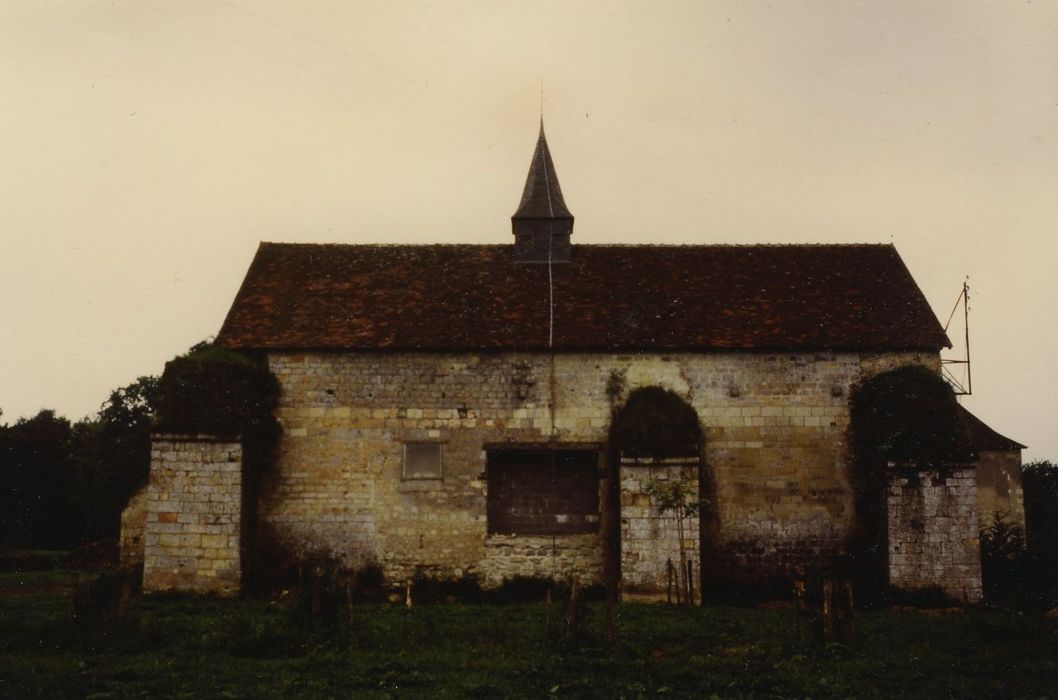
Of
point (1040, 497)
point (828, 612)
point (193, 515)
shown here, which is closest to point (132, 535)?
point (193, 515)

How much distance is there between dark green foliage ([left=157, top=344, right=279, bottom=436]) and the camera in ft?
60.3

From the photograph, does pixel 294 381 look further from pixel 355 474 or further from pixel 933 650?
pixel 933 650

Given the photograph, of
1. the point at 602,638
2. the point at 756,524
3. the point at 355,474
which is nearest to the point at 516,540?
the point at 355,474

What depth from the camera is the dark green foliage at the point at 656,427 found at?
1836 cm

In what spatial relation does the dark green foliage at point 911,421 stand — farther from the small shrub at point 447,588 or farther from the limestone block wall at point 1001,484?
the limestone block wall at point 1001,484

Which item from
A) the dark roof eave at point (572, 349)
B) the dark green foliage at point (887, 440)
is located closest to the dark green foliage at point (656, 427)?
the dark roof eave at point (572, 349)

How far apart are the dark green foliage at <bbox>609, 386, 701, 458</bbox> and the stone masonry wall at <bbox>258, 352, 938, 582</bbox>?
56cm

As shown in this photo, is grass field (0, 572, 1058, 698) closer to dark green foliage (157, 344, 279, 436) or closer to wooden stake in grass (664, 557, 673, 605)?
wooden stake in grass (664, 557, 673, 605)

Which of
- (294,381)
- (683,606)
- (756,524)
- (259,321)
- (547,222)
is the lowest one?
(683,606)

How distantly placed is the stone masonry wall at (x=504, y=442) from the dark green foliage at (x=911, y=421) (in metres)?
0.57

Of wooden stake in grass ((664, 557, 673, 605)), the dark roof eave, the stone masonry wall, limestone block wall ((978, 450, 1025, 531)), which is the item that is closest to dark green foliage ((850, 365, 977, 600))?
the stone masonry wall

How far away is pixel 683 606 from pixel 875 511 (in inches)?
207

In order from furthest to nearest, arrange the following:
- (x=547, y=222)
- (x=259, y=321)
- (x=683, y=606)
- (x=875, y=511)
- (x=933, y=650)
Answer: (x=547, y=222)
(x=259, y=321)
(x=875, y=511)
(x=683, y=606)
(x=933, y=650)

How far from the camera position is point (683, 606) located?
661 inches
